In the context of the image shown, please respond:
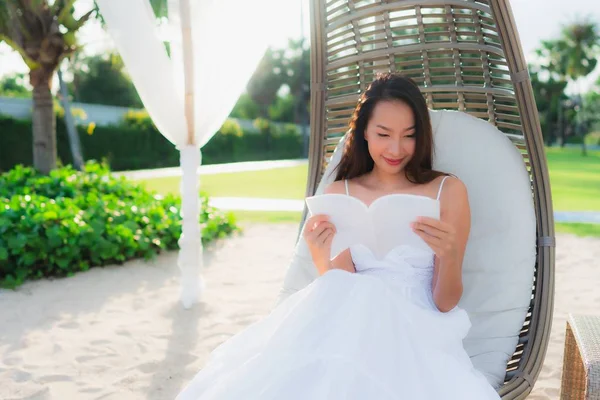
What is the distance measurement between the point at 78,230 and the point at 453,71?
319 centimetres

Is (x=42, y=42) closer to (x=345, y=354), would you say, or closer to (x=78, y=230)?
(x=78, y=230)

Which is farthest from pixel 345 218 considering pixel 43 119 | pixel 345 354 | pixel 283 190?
pixel 283 190

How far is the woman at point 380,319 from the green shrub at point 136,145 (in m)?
14.9

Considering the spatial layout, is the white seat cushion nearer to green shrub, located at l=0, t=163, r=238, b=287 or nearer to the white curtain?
the white curtain

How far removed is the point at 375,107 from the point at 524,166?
72 centimetres

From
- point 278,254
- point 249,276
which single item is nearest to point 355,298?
point 249,276

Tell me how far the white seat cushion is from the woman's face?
468mm

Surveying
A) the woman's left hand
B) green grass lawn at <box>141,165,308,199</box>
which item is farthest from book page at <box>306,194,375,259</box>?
green grass lawn at <box>141,165,308,199</box>

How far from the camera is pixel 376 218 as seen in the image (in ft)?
5.93

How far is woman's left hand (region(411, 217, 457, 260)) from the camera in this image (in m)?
1.68

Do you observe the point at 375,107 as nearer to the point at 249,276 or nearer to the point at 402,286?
the point at 402,286

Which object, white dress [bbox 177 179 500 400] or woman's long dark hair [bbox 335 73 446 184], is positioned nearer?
white dress [bbox 177 179 500 400]

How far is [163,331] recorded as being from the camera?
3.38 meters

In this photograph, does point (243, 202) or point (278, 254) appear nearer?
point (278, 254)
